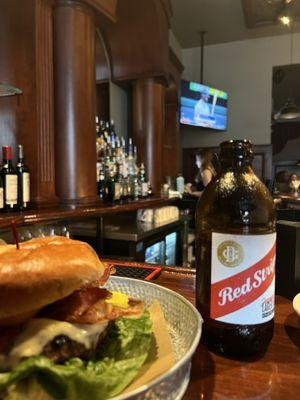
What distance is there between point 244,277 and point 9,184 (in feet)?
4.76

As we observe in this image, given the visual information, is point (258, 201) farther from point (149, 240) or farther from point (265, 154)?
point (265, 154)

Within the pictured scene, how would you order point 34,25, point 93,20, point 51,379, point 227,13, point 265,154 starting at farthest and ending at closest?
point 265,154, point 227,13, point 93,20, point 34,25, point 51,379

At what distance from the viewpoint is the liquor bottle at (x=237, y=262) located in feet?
1.61

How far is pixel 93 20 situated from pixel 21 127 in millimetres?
874

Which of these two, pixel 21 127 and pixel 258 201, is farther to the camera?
pixel 21 127

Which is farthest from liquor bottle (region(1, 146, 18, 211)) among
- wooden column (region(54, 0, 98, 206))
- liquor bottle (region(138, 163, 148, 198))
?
liquor bottle (region(138, 163, 148, 198))

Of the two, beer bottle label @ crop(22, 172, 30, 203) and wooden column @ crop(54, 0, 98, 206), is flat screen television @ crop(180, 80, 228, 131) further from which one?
beer bottle label @ crop(22, 172, 30, 203)

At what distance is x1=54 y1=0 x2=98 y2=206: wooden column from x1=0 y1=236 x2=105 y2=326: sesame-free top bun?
161 cm

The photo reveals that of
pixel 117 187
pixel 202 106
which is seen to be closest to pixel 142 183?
pixel 117 187

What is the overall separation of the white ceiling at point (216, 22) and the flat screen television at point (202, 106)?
2.64ft

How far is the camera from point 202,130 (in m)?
5.71

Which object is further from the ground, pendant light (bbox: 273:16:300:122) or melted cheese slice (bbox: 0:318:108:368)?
pendant light (bbox: 273:16:300:122)

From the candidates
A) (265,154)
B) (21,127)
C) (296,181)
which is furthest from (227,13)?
(21,127)

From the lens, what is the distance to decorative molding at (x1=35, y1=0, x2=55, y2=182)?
5.92 ft
